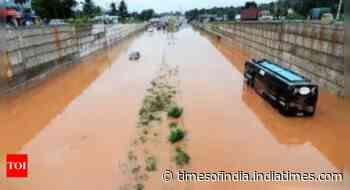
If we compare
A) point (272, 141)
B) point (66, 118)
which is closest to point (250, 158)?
point (272, 141)

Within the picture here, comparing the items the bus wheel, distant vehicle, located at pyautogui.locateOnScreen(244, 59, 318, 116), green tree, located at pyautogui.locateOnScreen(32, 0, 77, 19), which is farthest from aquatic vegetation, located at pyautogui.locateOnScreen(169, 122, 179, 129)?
green tree, located at pyautogui.locateOnScreen(32, 0, 77, 19)

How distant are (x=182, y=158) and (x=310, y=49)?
8.04 metres

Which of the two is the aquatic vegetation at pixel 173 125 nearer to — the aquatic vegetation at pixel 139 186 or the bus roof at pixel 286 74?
the aquatic vegetation at pixel 139 186

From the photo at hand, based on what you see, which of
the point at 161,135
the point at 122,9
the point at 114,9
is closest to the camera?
the point at 161,135

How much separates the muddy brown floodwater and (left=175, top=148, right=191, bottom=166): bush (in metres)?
0.16

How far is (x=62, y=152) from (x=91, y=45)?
16.8 metres

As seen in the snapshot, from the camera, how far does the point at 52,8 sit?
4238cm

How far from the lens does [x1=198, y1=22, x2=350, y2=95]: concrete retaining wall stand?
A: 9.32 m

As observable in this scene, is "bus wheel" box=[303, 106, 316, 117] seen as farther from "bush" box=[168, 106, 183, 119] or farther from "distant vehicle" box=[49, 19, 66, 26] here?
"distant vehicle" box=[49, 19, 66, 26]

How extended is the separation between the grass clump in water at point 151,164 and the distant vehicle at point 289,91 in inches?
164

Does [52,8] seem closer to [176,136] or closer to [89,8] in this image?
[89,8]

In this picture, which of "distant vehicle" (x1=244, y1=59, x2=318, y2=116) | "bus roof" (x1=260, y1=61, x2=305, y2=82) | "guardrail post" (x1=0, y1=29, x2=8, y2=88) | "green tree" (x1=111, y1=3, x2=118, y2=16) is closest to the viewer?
"distant vehicle" (x1=244, y1=59, x2=318, y2=116)

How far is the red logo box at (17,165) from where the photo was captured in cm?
543

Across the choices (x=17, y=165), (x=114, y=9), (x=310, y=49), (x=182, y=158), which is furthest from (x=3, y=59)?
(x=114, y=9)
